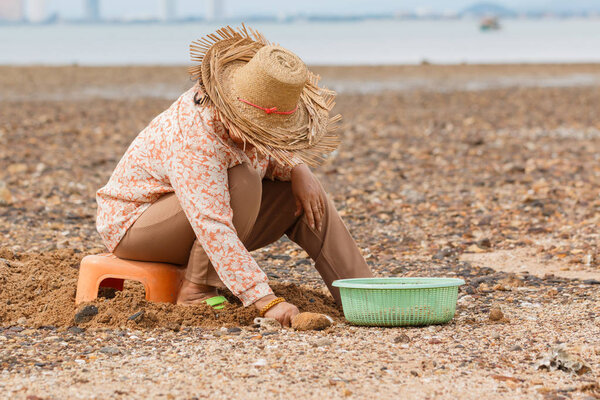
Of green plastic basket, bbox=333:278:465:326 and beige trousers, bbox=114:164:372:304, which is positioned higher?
beige trousers, bbox=114:164:372:304

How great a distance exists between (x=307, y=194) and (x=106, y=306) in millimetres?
1002

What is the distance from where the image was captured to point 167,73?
75.6 ft

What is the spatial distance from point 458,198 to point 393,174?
130 cm

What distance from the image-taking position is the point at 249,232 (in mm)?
4078

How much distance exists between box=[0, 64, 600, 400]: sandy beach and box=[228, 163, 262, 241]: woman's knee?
0.40 meters

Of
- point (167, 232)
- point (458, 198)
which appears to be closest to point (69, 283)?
point (167, 232)

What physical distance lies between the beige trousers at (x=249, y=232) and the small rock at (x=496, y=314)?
2.00 feet

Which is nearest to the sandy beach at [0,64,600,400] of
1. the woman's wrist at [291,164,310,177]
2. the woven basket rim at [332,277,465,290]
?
the woven basket rim at [332,277,465,290]

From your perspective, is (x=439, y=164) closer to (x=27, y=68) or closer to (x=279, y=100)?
(x=279, y=100)

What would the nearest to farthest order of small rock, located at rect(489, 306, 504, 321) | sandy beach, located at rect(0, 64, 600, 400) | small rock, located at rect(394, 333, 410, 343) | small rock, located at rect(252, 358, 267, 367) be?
sandy beach, located at rect(0, 64, 600, 400) → small rock, located at rect(252, 358, 267, 367) → small rock, located at rect(394, 333, 410, 343) → small rock, located at rect(489, 306, 504, 321)

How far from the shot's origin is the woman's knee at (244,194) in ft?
12.8

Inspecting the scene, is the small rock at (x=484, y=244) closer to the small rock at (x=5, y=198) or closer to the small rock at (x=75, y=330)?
the small rock at (x=75, y=330)

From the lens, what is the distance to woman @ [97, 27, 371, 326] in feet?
12.3

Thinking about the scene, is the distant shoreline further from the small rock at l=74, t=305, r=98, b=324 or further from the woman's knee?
the woman's knee
